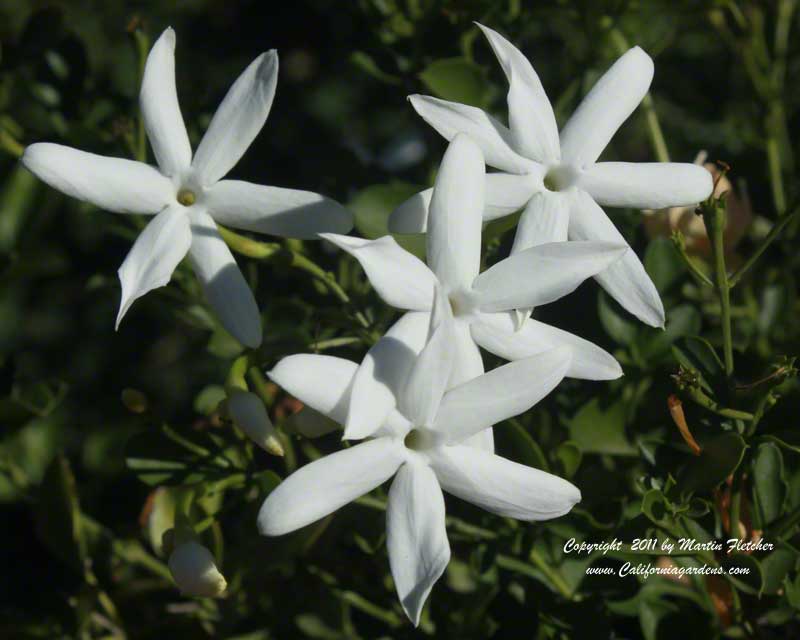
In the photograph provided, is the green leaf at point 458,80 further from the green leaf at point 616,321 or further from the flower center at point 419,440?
the flower center at point 419,440

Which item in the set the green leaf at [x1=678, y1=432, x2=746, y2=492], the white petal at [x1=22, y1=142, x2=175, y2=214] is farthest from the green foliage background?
the white petal at [x1=22, y1=142, x2=175, y2=214]

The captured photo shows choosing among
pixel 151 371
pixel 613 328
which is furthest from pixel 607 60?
pixel 151 371

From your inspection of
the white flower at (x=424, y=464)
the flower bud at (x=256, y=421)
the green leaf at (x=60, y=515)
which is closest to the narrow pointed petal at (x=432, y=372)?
the white flower at (x=424, y=464)

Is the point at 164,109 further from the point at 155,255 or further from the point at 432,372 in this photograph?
the point at 432,372

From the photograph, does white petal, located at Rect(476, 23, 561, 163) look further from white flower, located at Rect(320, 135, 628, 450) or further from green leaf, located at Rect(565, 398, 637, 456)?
green leaf, located at Rect(565, 398, 637, 456)

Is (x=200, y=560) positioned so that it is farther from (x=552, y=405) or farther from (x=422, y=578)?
(x=552, y=405)

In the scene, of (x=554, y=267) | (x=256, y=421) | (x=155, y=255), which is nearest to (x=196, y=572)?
(x=256, y=421)

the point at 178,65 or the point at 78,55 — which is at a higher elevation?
the point at 78,55
